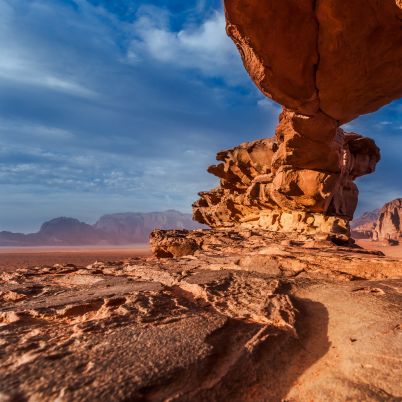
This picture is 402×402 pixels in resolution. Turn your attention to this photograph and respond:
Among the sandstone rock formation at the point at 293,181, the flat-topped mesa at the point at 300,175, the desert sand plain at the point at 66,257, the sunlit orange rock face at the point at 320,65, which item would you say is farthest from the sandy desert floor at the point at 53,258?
the sunlit orange rock face at the point at 320,65

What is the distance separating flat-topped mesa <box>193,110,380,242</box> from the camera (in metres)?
9.92

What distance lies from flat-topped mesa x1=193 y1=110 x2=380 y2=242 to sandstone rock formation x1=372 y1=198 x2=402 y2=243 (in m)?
38.2

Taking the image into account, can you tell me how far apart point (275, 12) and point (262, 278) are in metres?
4.32

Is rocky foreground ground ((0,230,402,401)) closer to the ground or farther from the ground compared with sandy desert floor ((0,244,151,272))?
farther from the ground

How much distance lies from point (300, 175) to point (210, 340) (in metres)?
10.3

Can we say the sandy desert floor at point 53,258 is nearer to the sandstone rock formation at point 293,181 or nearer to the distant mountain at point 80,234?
the sandstone rock formation at point 293,181

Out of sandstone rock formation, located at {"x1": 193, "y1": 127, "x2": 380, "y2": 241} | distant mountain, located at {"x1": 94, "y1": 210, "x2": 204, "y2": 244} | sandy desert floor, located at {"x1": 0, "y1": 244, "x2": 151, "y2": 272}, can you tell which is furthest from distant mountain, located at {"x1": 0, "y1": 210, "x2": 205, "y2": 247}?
sandstone rock formation, located at {"x1": 193, "y1": 127, "x2": 380, "y2": 241}

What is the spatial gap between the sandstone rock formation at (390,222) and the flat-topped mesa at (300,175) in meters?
38.2

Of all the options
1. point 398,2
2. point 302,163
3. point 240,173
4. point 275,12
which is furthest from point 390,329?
point 240,173

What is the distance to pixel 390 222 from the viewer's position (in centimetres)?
4628

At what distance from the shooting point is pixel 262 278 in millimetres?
4070

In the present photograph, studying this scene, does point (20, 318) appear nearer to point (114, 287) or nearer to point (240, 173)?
point (114, 287)

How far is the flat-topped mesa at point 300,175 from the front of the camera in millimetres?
9922

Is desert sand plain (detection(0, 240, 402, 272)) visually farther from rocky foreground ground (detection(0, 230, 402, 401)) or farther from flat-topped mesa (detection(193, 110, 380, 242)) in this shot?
rocky foreground ground (detection(0, 230, 402, 401))
